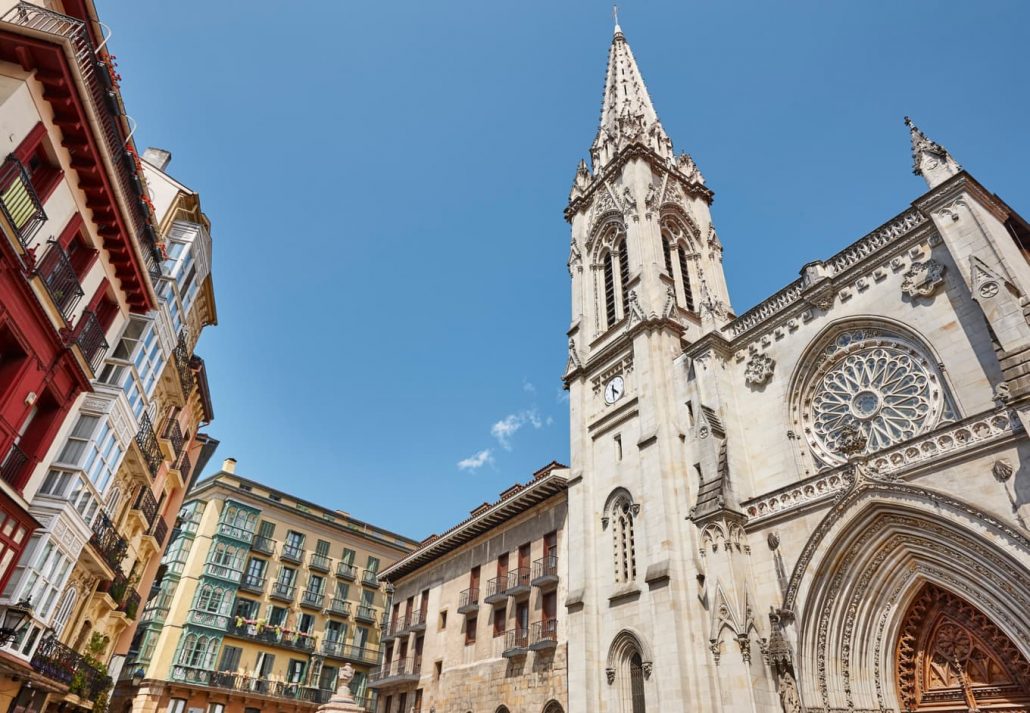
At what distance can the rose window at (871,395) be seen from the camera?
51.5ft

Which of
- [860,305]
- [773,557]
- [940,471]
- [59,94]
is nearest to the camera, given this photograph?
[59,94]

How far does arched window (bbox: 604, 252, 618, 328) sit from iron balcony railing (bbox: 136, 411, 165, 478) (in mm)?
17494

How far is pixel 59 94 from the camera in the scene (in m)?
12.5

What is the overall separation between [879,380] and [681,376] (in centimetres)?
637

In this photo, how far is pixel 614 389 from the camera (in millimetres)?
24484

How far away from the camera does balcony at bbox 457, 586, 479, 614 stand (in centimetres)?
2817

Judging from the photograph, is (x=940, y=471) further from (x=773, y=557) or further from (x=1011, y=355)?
(x=773, y=557)

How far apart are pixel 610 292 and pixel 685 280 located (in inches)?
131

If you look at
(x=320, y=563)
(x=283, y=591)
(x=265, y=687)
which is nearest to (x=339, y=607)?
(x=320, y=563)

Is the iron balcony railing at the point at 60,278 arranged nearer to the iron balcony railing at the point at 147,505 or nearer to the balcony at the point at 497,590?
the iron balcony railing at the point at 147,505

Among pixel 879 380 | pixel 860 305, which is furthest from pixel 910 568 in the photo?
pixel 860 305

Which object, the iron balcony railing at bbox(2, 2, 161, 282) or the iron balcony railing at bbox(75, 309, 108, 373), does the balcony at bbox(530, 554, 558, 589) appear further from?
the iron balcony railing at bbox(2, 2, 161, 282)

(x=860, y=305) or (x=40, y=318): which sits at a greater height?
(x=860, y=305)

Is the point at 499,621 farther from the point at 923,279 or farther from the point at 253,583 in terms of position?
the point at 253,583
